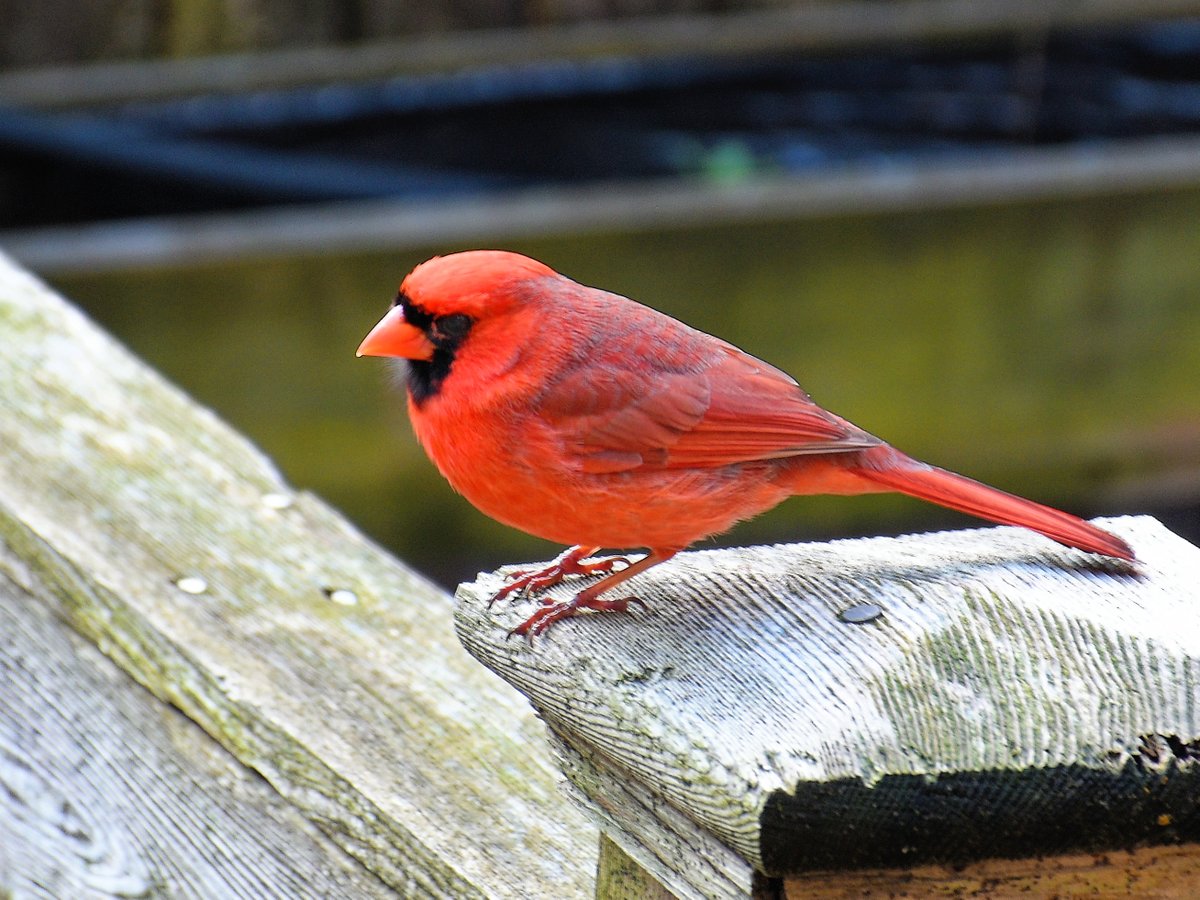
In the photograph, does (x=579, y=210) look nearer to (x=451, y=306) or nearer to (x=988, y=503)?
(x=451, y=306)

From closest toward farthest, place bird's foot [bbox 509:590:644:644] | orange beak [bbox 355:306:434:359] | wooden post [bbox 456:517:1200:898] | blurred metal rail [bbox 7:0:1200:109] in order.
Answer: wooden post [bbox 456:517:1200:898] → bird's foot [bbox 509:590:644:644] → orange beak [bbox 355:306:434:359] → blurred metal rail [bbox 7:0:1200:109]

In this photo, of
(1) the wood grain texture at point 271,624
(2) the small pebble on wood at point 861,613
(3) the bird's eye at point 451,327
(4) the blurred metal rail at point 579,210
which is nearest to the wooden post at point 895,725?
(2) the small pebble on wood at point 861,613

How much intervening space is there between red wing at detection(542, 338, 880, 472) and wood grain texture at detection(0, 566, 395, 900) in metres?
0.51

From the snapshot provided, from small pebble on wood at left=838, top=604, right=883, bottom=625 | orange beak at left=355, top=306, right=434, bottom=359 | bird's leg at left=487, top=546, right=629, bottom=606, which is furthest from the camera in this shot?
orange beak at left=355, top=306, right=434, bottom=359

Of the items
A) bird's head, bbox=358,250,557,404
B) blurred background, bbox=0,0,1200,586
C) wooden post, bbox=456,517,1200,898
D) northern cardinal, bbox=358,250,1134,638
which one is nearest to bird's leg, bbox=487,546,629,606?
northern cardinal, bbox=358,250,1134,638

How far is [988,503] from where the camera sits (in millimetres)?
1692

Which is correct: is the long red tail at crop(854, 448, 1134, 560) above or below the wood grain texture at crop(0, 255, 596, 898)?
above

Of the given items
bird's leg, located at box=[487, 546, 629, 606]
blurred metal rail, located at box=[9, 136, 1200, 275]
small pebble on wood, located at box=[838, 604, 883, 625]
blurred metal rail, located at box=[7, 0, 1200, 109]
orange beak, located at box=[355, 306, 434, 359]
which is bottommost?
blurred metal rail, located at box=[9, 136, 1200, 275]

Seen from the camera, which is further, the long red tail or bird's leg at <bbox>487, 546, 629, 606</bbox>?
bird's leg at <bbox>487, 546, 629, 606</bbox>

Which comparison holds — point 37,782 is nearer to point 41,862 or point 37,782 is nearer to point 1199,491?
point 41,862

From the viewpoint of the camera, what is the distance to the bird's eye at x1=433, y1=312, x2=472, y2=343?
1789 mm

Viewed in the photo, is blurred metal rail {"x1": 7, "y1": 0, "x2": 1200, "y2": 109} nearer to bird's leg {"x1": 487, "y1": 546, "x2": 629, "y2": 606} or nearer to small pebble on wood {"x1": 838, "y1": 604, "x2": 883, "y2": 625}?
bird's leg {"x1": 487, "y1": 546, "x2": 629, "y2": 606}

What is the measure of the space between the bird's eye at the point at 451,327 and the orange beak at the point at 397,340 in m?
0.01

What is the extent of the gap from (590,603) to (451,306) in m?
0.42
